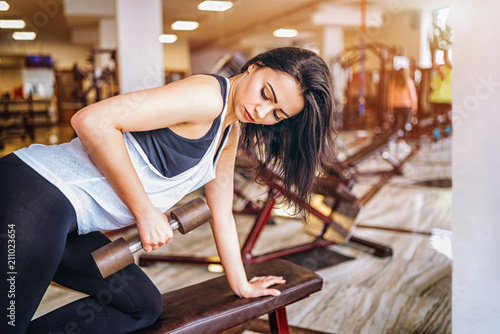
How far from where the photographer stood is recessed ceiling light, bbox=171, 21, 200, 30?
12.3m

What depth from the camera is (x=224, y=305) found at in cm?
133

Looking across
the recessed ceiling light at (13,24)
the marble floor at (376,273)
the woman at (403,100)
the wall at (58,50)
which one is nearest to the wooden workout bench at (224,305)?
the marble floor at (376,273)

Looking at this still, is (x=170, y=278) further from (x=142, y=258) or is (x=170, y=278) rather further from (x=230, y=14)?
(x=230, y=14)

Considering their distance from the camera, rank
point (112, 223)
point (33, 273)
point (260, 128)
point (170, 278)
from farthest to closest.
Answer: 1. point (170, 278)
2. point (260, 128)
3. point (112, 223)
4. point (33, 273)

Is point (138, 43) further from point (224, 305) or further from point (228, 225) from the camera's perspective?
point (224, 305)

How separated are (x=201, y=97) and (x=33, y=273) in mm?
548

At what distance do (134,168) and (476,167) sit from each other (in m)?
1.04

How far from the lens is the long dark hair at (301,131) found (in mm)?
1149

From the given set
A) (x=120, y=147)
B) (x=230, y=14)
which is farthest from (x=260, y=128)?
(x=230, y=14)

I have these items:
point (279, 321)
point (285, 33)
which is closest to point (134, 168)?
point (279, 321)

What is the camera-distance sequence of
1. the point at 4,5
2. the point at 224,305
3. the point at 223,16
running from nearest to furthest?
the point at 224,305, the point at 4,5, the point at 223,16

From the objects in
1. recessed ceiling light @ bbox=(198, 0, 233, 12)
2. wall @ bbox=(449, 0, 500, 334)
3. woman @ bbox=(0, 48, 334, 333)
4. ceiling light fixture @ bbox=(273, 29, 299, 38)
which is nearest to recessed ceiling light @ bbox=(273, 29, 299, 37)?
ceiling light fixture @ bbox=(273, 29, 299, 38)

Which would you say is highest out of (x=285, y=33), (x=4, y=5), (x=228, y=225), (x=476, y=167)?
(x=285, y=33)

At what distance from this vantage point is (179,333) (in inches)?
47.7
